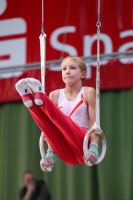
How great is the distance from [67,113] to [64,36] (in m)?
2.10

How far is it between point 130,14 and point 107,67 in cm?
60

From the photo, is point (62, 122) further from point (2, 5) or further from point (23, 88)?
point (2, 5)

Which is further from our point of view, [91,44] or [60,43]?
[60,43]

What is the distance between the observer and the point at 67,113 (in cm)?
341

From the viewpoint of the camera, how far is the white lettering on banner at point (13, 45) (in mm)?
5527

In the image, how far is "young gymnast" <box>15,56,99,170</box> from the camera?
303 cm

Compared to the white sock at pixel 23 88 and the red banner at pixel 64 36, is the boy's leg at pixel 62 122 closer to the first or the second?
the white sock at pixel 23 88

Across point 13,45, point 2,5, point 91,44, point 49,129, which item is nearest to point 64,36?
point 91,44

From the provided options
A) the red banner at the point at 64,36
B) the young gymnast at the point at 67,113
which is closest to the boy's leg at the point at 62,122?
the young gymnast at the point at 67,113

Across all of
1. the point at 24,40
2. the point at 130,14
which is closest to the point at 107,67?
the point at 130,14

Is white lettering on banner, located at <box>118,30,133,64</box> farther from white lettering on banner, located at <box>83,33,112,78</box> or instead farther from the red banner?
white lettering on banner, located at <box>83,33,112,78</box>

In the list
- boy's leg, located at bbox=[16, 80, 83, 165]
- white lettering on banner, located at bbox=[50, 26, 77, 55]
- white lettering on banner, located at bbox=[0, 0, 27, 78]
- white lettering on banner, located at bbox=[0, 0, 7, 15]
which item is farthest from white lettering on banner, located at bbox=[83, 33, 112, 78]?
boy's leg, located at bbox=[16, 80, 83, 165]

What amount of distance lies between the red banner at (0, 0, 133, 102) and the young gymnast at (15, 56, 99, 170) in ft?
5.66

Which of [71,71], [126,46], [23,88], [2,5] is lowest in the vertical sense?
[23,88]
